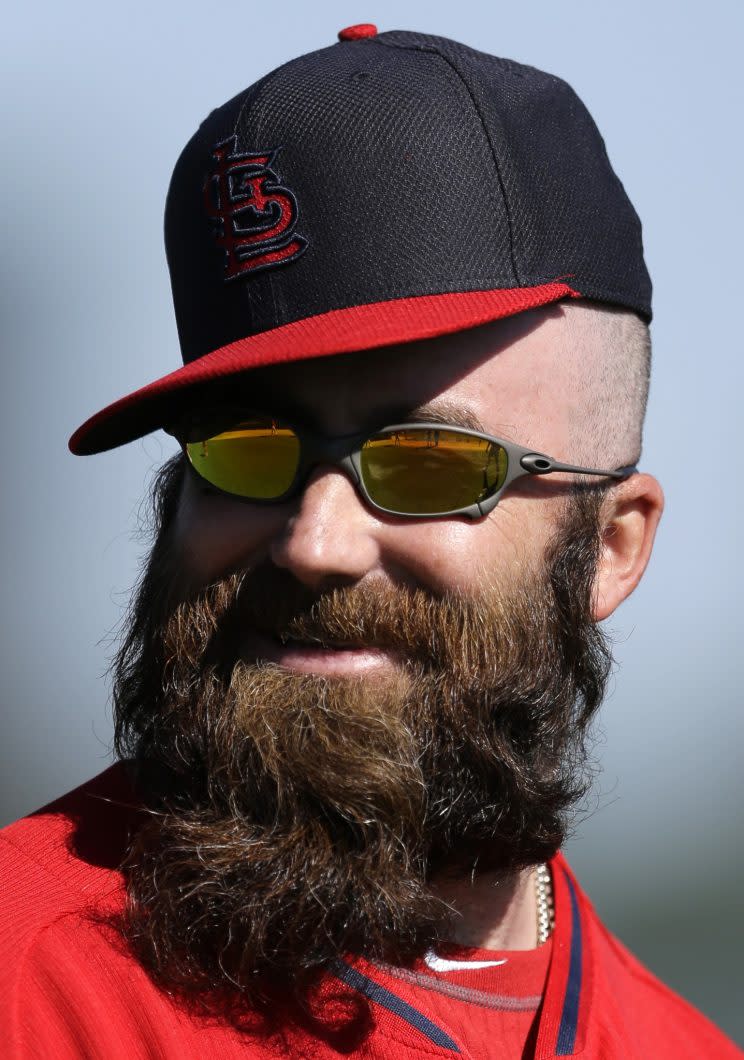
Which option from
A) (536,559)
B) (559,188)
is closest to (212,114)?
(559,188)

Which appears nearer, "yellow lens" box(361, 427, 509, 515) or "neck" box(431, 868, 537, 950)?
"yellow lens" box(361, 427, 509, 515)

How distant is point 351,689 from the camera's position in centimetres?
213

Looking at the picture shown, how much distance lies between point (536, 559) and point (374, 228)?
0.67 metres

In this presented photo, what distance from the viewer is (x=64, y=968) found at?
6.13 ft

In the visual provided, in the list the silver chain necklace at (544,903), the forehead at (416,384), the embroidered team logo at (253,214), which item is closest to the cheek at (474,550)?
the forehead at (416,384)

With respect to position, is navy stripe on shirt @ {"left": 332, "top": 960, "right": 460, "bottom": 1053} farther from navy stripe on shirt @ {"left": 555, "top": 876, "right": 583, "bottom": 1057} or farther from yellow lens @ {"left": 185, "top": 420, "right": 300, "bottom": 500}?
yellow lens @ {"left": 185, "top": 420, "right": 300, "bottom": 500}

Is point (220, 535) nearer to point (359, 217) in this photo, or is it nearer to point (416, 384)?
point (416, 384)

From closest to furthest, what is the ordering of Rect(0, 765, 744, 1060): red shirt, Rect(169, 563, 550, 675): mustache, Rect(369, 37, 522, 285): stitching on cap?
1. Rect(0, 765, 744, 1060): red shirt
2. Rect(169, 563, 550, 675): mustache
3. Rect(369, 37, 522, 285): stitching on cap

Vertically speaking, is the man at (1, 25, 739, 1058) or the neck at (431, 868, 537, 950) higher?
the man at (1, 25, 739, 1058)

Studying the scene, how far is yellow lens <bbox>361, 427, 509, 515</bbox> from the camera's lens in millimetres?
2133

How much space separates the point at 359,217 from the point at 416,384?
12.4 inches

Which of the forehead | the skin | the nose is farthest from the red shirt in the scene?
the forehead

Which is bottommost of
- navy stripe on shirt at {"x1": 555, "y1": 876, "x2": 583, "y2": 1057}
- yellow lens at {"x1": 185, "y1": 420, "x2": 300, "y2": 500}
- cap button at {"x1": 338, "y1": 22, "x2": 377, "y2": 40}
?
navy stripe on shirt at {"x1": 555, "y1": 876, "x2": 583, "y2": 1057}

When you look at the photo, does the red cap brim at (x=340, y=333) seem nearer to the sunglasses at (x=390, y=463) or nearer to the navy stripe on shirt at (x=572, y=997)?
the sunglasses at (x=390, y=463)
